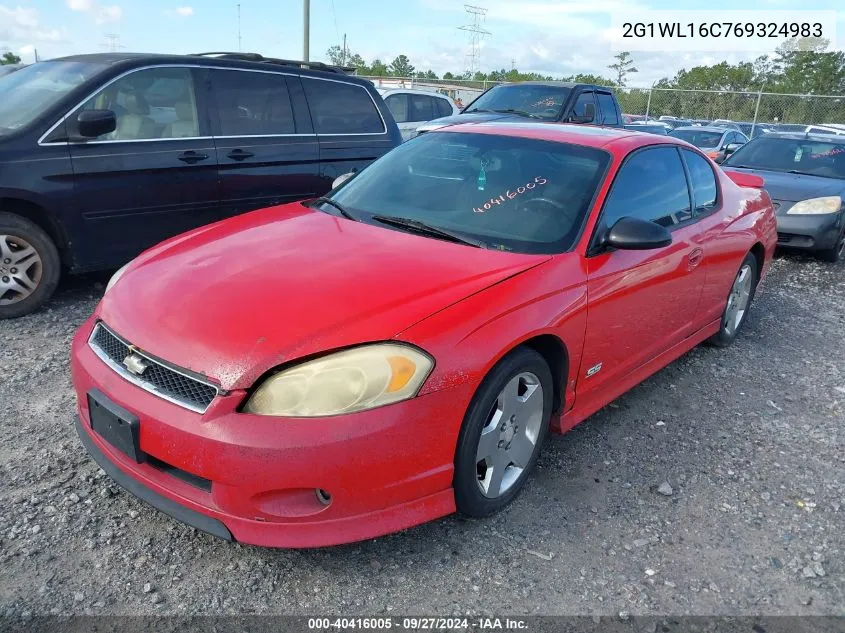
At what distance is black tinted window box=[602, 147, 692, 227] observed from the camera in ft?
10.9

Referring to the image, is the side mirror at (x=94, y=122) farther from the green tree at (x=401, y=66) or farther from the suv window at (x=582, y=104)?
the green tree at (x=401, y=66)

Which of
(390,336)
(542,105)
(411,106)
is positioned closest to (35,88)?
(390,336)

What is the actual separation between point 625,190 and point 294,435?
2140 millimetres

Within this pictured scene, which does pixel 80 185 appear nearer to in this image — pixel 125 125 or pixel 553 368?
pixel 125 125

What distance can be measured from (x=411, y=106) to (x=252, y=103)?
6.77 meters

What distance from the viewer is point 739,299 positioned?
4.93 m

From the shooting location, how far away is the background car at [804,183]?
759 cm

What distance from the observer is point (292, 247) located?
2939 mm

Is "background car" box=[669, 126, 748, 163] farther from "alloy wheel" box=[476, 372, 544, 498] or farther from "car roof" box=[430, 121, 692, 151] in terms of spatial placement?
A: "alloy wheel" box=[476, 372, 544, 498]

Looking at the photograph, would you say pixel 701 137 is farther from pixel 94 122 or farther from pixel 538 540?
pixel 538 540

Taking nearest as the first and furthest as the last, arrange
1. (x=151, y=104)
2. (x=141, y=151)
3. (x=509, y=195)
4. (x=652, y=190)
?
1. (x=509, y=195)
2. (x=652, y=190)
3. (x=141, y=151)
4. (x=151, y=104)

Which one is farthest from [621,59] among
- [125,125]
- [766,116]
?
[125,125]

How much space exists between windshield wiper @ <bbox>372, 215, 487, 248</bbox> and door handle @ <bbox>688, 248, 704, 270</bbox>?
1479 mm

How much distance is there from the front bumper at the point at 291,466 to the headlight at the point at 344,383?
4cm
